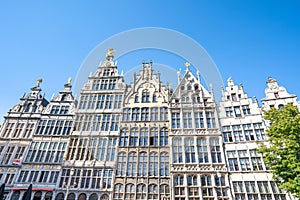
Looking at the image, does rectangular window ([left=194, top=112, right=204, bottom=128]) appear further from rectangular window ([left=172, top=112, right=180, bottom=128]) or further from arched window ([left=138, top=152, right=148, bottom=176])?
arched window ([left=138, top=152, right=148, bottom=176])

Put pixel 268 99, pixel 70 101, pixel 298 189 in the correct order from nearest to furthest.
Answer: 1. pixel 298 189
2. pixel 268 99
3. pixel 70 101

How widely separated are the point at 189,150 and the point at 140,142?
6.19 metres

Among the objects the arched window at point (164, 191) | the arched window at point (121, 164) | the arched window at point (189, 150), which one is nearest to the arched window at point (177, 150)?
the arched window at point (189, 150)

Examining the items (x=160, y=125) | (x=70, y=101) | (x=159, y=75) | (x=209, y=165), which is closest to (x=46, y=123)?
(x=70, y=101)

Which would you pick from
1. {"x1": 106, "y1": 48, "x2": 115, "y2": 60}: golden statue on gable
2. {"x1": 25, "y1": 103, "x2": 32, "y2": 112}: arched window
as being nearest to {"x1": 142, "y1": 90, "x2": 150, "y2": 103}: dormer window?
{"x1": 106, "y1": 48, "x2": 115, "y2": 60}: golden statue on gable

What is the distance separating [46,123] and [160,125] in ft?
52.0

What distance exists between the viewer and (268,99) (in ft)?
78.9

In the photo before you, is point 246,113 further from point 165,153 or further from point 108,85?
point 108,85

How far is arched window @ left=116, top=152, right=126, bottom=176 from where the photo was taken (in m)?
21.7

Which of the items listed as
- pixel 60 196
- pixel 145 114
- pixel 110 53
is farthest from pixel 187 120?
pixel 60 196

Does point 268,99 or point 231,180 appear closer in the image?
point 231,180

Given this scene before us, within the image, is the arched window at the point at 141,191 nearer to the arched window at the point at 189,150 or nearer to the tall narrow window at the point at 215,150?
the arched window at the point at 189,150

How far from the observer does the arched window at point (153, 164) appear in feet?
70.4

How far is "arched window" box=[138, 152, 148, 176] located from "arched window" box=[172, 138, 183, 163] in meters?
3.48
